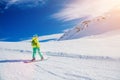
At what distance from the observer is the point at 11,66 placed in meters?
14.2

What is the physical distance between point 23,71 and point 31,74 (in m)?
1.04

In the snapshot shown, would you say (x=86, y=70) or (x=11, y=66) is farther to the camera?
(x=11, y=66)

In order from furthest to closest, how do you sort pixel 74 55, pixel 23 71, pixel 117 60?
pixel 74 55 < pixel 117 60 < pixel 23 71

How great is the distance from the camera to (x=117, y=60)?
1413cm

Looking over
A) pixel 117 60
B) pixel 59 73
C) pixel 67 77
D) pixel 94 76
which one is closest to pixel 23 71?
pixel 59 73

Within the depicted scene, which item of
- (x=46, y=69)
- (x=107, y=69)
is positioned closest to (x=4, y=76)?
(x=46, y=69)

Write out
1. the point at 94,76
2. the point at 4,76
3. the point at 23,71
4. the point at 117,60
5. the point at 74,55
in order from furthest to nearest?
the point at 74,55 → the point at 117,60 → the point at 23,71 → the point at 4,76 → the point at 94,76

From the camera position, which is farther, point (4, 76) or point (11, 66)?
point (11, 66)

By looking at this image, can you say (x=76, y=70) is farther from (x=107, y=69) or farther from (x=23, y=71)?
(x=23, y=71)

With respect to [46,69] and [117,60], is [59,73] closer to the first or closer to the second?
[46,69]

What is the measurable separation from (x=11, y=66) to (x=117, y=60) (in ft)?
21.2

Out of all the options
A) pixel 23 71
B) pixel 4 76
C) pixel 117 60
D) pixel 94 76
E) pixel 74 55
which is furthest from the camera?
pixel 74 55

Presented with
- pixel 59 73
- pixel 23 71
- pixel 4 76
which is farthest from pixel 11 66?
pixel 59 73

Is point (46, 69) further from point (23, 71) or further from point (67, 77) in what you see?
point (67, 77)
